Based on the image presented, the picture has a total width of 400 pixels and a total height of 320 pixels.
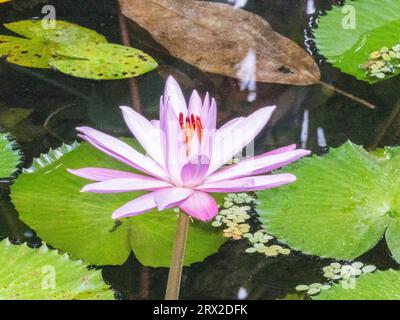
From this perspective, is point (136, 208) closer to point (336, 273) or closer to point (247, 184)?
point (247, 184)

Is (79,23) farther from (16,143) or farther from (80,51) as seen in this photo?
(16,143)

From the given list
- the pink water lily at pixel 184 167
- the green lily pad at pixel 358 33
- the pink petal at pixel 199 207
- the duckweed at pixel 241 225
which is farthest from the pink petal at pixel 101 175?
the green lily pad at pixel 358 33

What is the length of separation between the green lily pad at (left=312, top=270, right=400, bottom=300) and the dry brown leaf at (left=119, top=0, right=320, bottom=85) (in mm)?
876

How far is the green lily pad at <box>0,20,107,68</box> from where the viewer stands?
2436mm

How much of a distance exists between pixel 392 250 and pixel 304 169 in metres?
0.32

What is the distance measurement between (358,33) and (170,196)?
1533mm

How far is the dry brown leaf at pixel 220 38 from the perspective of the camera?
242 cm

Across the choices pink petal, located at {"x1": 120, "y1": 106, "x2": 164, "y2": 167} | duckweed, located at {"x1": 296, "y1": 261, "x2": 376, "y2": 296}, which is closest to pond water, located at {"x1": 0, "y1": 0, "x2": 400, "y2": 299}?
duckweed, located at {"x1": 296, "y1": 261, "x2": 376, "y2": 296}

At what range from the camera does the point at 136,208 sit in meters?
1.24

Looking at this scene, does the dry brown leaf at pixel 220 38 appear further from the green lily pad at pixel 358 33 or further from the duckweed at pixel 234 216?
the duckweed at pixel 234 216

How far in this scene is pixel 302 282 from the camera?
5.39 feet

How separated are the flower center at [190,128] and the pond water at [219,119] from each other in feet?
1.31

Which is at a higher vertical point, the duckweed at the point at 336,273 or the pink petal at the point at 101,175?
the pink petal at the point at 101,175
